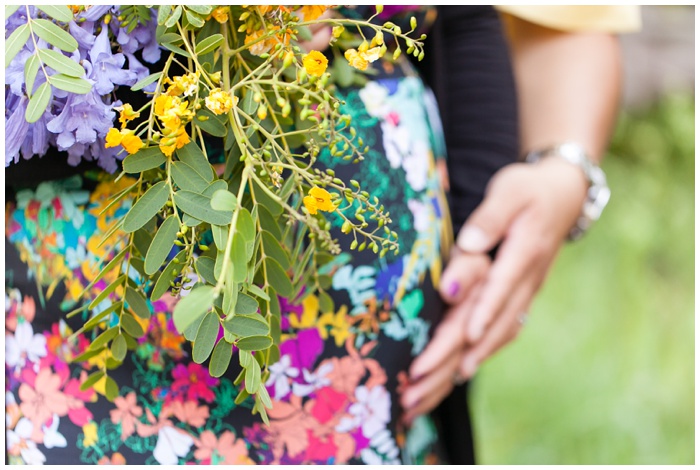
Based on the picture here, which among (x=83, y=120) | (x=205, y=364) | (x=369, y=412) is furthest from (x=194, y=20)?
(x=369, y=412)

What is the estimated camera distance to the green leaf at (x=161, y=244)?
54 centimetres

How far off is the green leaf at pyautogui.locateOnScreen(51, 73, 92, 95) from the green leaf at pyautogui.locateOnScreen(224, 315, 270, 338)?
0.63ft

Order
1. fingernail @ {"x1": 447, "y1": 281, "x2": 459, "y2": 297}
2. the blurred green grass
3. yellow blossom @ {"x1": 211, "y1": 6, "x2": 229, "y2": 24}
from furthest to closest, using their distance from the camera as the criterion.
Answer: the blurred green grass → fingernail @ {"x1": 447, "y1": 281, "x2": 459, "y2": 297} → yellow blossom @ {"x1": 211, "y1": 6, "x2": 229, "y2": 24}

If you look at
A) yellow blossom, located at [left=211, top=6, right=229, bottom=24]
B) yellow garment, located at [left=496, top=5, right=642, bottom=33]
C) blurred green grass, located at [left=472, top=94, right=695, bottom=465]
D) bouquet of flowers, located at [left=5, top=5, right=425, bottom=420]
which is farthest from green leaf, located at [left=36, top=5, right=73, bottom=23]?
blurred green grass, located at [left=472, top=94, right=695, bottom=465]

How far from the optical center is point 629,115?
3650 millimetres

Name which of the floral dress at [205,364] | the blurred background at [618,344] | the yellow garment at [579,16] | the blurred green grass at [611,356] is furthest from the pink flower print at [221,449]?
the blurred background at [618,344]

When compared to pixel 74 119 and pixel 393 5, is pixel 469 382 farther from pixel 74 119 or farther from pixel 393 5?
pixel 74 119

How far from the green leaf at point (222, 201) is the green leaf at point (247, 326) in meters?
0.09

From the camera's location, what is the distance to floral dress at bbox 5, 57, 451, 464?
72 centimetres

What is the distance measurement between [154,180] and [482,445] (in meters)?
1.64

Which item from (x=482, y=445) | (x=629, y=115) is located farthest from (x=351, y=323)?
(x=629, y=115)

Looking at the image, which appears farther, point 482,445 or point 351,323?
point 482,445

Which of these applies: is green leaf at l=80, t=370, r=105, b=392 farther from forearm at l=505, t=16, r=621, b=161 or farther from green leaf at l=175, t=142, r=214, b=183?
forearm at l=505, t=16, r=621, b=161

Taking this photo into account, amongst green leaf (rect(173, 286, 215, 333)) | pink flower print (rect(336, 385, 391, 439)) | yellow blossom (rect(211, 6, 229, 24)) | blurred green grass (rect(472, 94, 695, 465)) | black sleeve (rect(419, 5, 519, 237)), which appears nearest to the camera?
green leaf (rect(173, 286, 215, 333))
